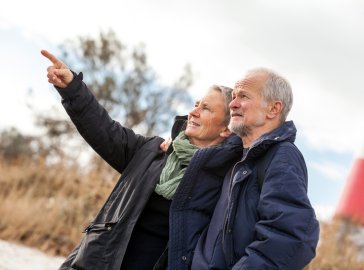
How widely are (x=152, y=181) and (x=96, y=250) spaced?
45 cm

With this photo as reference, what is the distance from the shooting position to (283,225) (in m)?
2.05

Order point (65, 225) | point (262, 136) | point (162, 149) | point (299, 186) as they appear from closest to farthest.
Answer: point (299, 186)
point (262, 136)
point (162, 149)
point (65, 225)

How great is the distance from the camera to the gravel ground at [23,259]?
5.56 m

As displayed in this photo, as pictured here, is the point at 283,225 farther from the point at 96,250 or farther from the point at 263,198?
the point at 96,250

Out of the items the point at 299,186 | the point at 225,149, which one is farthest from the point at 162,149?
the point at 299,186

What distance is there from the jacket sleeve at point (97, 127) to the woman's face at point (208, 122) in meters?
0.32

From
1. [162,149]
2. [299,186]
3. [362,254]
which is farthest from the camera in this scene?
[362,254]

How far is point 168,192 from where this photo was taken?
2707mm

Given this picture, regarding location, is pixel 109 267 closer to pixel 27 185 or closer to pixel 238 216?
pixel 238 216

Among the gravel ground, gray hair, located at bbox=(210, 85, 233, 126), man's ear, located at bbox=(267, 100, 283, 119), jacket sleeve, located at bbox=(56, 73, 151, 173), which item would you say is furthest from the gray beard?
the gravel ground

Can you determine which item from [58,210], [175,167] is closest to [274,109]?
[175,167]

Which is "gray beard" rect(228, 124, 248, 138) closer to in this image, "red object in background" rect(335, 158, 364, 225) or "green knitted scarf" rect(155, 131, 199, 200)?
"green knitted scarf" rect(155, 131, 199, 200)

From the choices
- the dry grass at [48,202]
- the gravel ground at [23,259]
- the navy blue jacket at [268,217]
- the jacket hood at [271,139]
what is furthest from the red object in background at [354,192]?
the navy blue jacket at [268,217]

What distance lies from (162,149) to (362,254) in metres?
6.10
